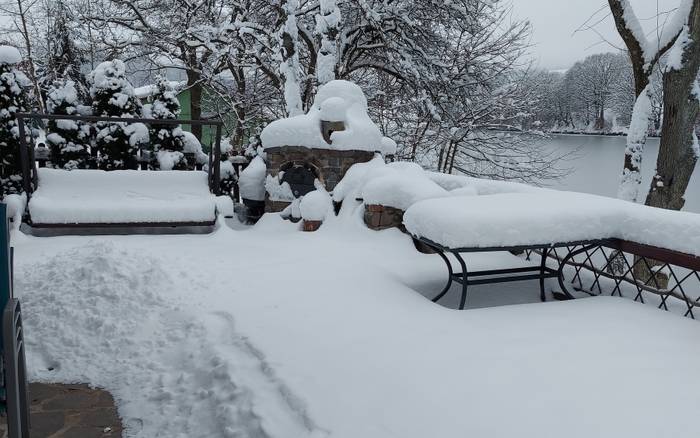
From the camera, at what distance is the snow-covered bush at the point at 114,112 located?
8.08m

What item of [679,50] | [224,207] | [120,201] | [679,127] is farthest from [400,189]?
[679,50]

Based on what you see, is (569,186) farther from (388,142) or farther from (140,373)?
(140,373)

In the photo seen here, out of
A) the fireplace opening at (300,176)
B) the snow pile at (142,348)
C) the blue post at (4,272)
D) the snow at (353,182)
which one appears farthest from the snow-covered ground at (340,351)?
the fireplace opening at (300,176)

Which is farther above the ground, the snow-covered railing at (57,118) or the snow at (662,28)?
the snow at (662,28)

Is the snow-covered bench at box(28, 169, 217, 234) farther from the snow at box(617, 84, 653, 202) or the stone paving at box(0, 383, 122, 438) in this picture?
the snow at box(617, 84, 653, 202)

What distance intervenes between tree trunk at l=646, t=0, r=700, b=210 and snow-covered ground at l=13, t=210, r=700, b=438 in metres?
3.70

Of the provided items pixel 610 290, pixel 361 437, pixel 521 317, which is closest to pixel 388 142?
pixel 610 290

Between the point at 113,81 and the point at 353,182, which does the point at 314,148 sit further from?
the point at 113,81

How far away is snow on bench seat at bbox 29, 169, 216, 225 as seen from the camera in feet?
21.3

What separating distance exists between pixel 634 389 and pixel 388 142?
21.5 feet

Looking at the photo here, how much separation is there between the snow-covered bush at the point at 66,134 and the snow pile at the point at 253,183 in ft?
8.62

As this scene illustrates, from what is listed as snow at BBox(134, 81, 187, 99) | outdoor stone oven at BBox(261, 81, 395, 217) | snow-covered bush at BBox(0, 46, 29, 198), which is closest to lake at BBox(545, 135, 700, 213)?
outdoor stone oven at BBox(261, 81, 395, 217)

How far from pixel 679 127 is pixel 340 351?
634 cm

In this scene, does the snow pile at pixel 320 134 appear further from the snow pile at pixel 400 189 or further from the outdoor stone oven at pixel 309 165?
the snow pile at pixel 400 189
